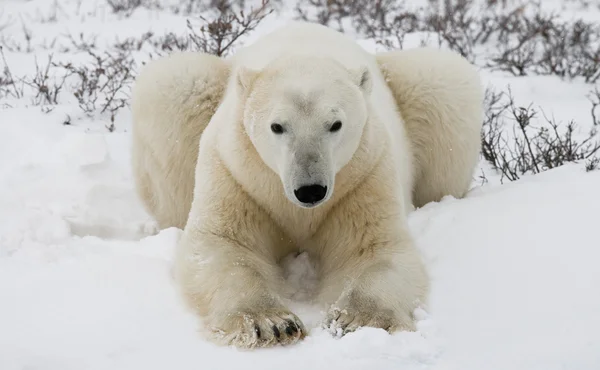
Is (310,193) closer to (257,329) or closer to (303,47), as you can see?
(257,329)

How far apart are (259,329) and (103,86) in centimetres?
368

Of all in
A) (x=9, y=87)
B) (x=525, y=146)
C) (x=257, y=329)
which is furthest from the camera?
(x=9, y=87)

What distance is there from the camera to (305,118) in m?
2.49

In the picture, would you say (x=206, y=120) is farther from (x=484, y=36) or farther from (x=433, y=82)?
(x=484, y=36)

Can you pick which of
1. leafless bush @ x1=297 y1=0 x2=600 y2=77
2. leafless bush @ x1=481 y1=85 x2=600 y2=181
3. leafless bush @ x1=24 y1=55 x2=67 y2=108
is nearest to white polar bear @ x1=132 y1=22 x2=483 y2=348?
leafless bush @ x1=481 y1=85 x2=600 y2=181

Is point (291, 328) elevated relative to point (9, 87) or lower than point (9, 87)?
elevated

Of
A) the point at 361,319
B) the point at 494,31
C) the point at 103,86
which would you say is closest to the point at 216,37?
the point at 103,86

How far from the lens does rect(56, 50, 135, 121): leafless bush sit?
5.29 meters

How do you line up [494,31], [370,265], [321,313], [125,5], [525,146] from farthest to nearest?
[125,5]
[494,31]
[525,146]
[370,265]
[321,313]

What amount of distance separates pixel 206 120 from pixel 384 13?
188 inches

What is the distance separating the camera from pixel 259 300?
2.47 m

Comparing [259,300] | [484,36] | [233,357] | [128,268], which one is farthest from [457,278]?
[484,36]

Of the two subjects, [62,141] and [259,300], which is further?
[62,141]

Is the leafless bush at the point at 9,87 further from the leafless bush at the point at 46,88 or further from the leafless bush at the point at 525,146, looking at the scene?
the leafless bush at the point at 525,146
